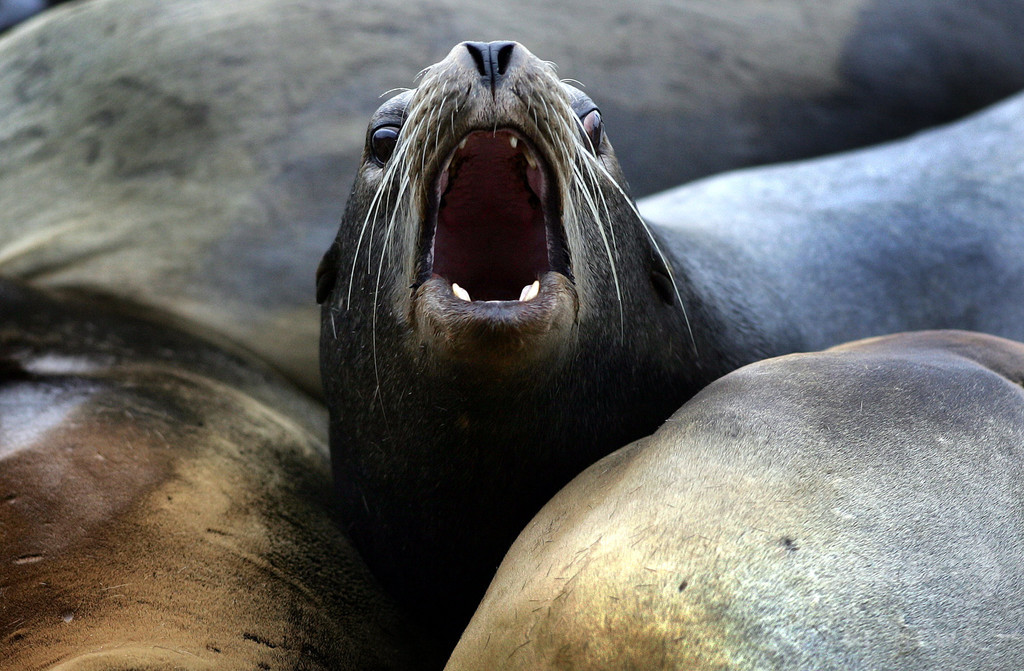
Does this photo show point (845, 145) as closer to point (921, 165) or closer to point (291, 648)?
point (921, 165)

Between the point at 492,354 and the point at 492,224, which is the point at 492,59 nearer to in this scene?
the point at 492,224

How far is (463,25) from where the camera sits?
3.99m

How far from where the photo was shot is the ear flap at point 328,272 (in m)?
2.49

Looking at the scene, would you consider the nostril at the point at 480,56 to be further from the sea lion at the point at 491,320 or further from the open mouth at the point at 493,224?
the open mouth at the point at 493,224

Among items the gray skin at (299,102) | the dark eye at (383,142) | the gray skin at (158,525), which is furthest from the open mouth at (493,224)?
the gray skin at (299,102)

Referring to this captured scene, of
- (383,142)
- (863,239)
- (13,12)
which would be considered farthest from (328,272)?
(13,12)

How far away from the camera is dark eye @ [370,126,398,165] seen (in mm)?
2258

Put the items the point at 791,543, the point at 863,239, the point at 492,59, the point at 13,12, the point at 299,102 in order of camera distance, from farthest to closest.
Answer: the point at 13,12 < the point at 299,102 < the point at 863,239 < the point at 492,59 < the point at 791,543

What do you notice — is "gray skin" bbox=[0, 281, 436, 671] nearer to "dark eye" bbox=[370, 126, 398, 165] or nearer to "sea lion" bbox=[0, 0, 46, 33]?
"dark eye" bbox=[370, 126, 398, 165]

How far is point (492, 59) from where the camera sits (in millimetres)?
1885

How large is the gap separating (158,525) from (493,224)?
Answer: 90cm

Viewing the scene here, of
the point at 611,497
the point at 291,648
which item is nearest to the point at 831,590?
the point at 611,497

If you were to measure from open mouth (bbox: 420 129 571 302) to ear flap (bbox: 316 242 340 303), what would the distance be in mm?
560

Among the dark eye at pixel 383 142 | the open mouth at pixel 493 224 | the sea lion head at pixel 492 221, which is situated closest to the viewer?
the sea lion head at pixel 492 221
